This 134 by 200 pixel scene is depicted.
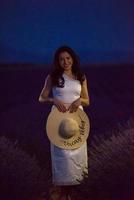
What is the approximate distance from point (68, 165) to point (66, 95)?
1.64ft

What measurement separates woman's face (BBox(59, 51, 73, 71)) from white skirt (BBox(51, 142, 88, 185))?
567mm

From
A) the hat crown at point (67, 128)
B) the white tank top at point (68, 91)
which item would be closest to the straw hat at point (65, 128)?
the hat crown at point (67, 128)

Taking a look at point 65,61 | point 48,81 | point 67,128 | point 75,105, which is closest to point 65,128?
point 67,128

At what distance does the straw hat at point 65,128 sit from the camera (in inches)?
163

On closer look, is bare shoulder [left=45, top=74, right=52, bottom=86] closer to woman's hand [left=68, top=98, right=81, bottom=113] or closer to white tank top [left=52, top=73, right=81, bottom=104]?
white tank top [left=52, top=73, right=81, bottom=104]

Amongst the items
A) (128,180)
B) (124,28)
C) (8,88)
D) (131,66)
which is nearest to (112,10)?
(124,28)

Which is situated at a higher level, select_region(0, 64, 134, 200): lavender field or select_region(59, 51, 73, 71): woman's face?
select_region(59, 51, 73, 71): woman's face

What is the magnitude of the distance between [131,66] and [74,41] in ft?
1.58

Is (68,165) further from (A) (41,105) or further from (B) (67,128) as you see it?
(A) (41,105)

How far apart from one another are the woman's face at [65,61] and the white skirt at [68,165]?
1.86ft

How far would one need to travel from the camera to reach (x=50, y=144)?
13.9 ft

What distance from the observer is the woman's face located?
409cm

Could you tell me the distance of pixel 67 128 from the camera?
13.6 feet

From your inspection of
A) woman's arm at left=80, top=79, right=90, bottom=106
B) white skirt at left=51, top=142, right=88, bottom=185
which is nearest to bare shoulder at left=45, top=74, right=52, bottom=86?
woman's arm at left=80, top=79, right=90, bottom=106
